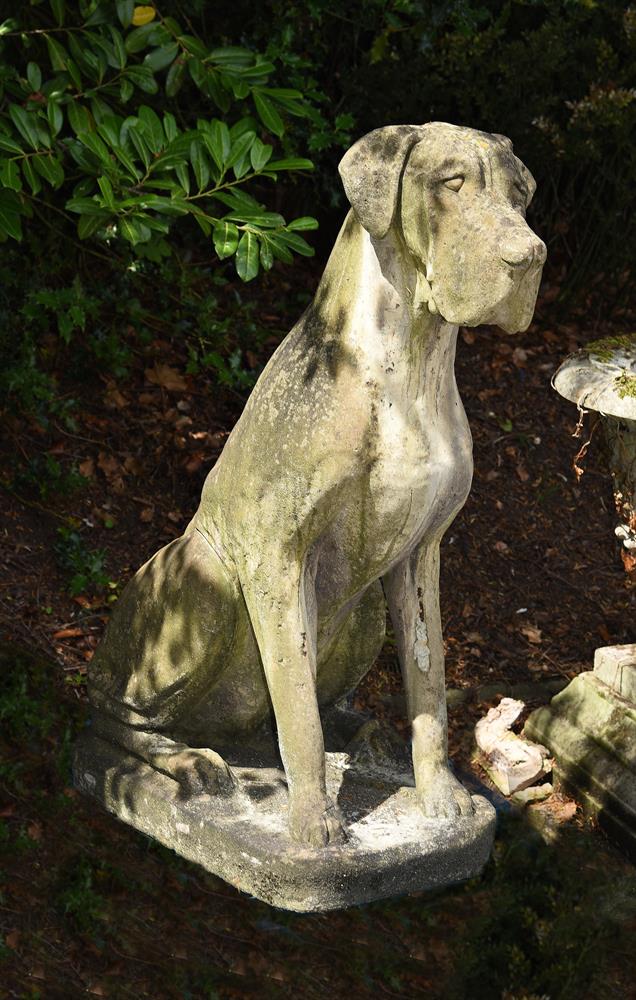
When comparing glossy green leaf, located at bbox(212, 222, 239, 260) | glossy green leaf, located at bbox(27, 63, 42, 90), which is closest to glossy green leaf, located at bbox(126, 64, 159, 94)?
glossy green leaf, located at bbox(27, 63, 42, 90)

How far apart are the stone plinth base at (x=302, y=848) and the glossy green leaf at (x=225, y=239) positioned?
68.6 inches

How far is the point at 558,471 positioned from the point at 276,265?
1.95 metres

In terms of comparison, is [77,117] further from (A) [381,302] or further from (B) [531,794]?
(B) [531,794]

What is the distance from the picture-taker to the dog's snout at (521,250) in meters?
3.37

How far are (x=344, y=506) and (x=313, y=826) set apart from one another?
0.86m

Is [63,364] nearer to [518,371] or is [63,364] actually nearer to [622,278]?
[518,371]

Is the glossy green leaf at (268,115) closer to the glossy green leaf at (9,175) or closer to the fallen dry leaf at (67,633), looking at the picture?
the glossy green leaf at (9,175)

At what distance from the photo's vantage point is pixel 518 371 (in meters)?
8.23

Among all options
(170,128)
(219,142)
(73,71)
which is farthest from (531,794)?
(73,71)

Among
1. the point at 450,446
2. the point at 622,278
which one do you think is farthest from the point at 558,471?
the point at 450,446

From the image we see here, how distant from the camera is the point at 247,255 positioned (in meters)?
5.03

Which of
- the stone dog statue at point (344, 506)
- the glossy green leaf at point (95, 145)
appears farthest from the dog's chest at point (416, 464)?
the glossy green leaf at point (95, 145)

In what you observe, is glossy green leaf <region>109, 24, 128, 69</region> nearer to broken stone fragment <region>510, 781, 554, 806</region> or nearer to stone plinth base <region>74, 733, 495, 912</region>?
stone plinth base <region>74, 733, 495, 912</region>

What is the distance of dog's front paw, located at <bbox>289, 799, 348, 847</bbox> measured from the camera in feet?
12.7
